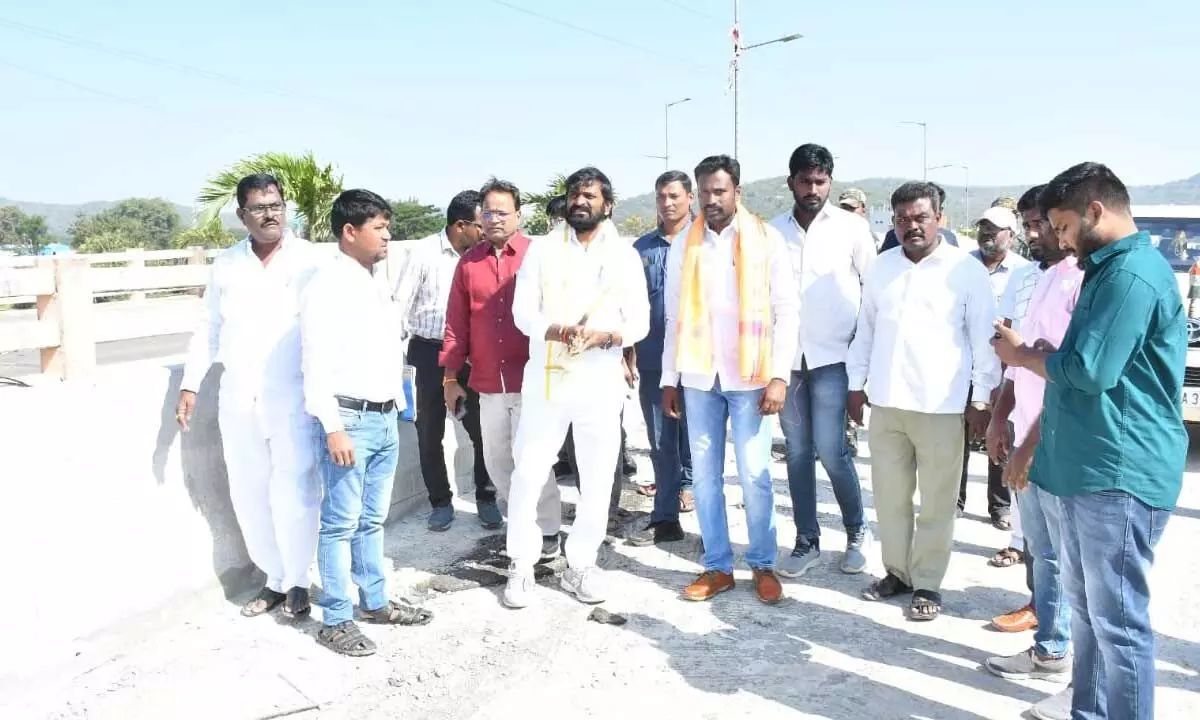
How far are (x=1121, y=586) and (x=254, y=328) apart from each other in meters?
3.50

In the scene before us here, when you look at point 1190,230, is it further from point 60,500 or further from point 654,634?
point 60,500

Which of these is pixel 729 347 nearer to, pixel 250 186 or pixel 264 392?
pixel 264 392

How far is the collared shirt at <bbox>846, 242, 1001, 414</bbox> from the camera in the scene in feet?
13.6

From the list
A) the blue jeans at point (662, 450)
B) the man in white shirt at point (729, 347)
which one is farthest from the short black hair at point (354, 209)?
the blue jeans at point (662, 450)

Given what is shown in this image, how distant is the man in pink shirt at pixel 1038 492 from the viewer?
3.49 metres

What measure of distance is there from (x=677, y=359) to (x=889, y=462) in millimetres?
1137

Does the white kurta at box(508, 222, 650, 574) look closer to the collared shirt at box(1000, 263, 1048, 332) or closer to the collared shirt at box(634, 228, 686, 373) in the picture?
the collared shirt at box(634, 228, 686, 373)

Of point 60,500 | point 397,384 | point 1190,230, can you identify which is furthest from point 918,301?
point 1190,230

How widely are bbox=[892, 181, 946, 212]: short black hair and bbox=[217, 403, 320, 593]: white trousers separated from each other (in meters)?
2.89

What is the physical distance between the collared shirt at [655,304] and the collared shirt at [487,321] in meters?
0.82

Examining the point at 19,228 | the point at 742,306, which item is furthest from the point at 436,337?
the point at 19,228

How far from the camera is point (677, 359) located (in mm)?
4523

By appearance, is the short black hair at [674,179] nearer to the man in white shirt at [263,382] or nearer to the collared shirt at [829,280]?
the collared shirt at [829,280]

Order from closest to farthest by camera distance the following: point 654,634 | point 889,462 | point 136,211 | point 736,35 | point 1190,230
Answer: point 654,634, point 889,462, point 1190,230, point 736,35, point 136,211
